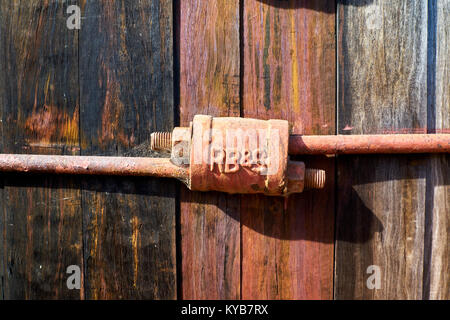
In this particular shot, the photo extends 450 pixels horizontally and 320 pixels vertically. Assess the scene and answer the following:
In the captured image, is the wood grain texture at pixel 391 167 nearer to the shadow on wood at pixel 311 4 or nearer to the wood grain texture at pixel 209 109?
the shadow on wood at pixel 311 4

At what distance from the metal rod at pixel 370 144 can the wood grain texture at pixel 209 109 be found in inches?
8.1

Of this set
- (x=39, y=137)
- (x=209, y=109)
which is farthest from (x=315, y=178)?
(x=39, y=137)

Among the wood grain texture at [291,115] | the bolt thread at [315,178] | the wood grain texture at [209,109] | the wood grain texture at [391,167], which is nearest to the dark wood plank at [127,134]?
the wood grain texture at [209,109]

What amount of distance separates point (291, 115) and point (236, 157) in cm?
23

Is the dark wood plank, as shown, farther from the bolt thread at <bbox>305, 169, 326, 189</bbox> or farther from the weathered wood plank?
the weathered wood plank

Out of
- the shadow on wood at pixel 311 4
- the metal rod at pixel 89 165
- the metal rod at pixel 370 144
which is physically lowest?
the metal rod at pixel 89 165

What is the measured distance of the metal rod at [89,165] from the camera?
78 centimetres

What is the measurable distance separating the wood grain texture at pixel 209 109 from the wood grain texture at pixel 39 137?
309 millimetres

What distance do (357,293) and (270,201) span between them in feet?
1.17

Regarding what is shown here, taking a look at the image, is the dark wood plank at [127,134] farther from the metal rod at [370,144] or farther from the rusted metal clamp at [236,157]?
the metal rod at [370,144]

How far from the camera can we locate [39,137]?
2.83ft

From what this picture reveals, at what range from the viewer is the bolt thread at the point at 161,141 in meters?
0.76

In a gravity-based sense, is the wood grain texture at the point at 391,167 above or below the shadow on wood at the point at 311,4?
below

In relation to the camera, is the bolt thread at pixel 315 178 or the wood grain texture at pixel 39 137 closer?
the bolt thread at pixel 315 178
